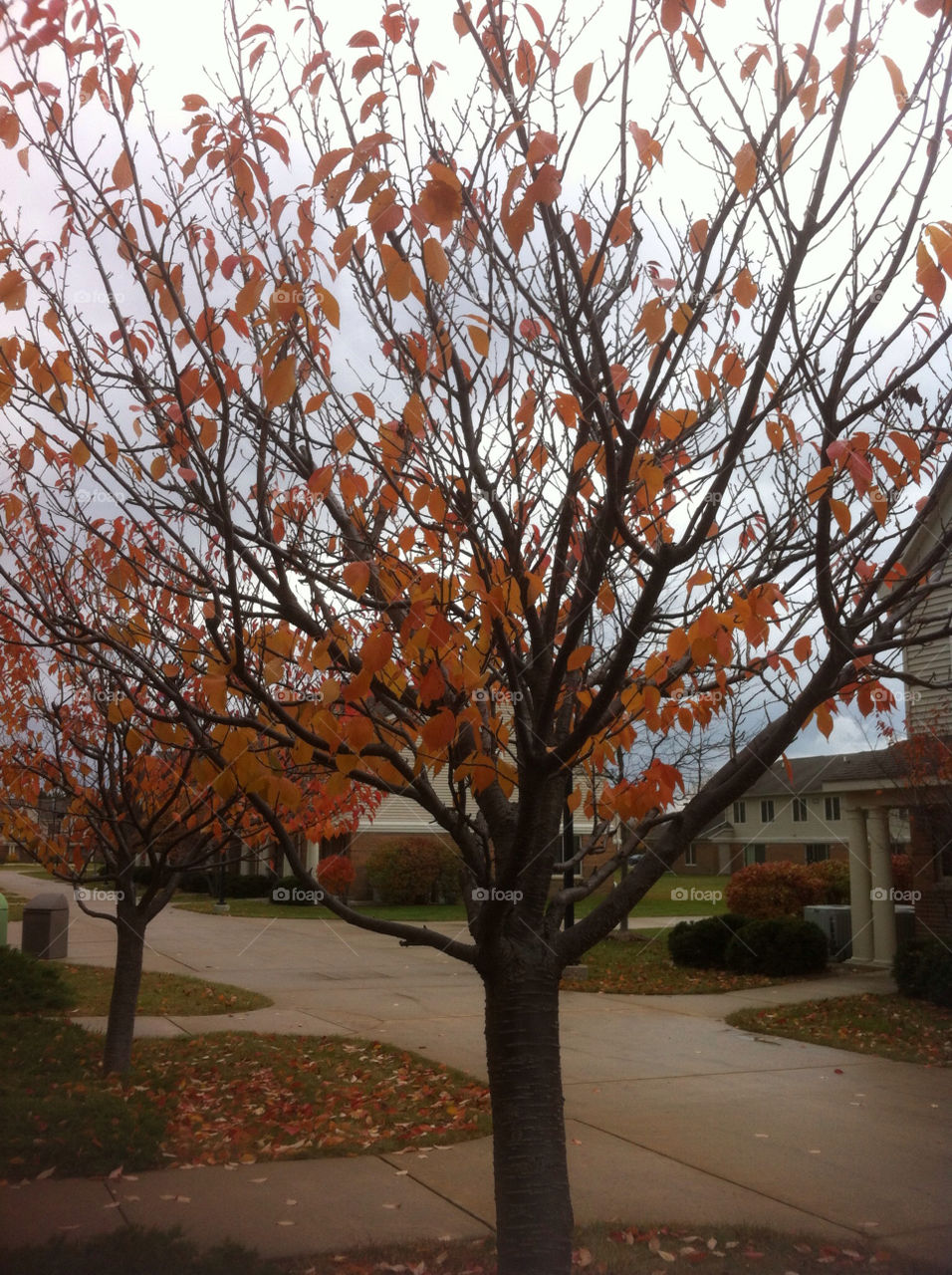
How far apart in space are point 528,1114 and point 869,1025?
918 cm

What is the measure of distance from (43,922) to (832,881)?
1348cm

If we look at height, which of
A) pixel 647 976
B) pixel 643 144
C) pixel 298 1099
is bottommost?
pixel 647 976

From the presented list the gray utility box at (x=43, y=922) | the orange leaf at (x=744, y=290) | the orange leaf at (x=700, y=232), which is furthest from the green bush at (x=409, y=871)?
the orange leaf at (x=744, y=290)

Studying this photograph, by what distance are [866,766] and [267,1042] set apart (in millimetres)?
9718

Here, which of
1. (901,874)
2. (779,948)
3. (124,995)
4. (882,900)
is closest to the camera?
(124,995)

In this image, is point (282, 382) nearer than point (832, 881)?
Yes

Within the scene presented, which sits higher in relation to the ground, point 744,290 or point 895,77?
point 895,77

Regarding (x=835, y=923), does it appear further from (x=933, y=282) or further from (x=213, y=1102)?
(x=933, y=282)

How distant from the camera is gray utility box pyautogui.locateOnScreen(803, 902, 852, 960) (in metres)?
17.1

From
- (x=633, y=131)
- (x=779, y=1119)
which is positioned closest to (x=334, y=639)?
(x=633, y=131)

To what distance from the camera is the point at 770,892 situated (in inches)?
722

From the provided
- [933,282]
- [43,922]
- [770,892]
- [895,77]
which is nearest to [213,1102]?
[933,282]

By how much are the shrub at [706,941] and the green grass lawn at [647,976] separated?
0.16m

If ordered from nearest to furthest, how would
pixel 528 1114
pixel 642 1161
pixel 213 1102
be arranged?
pixel 528 1114
pixel 642 1161
pixel 213 1102
